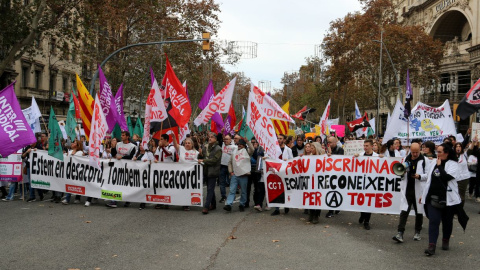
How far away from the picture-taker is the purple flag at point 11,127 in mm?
9070

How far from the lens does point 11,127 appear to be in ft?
30.2

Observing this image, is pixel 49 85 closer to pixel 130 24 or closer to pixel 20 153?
pixel 130 24

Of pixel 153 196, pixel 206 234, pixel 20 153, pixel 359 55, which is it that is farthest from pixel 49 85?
pixel 206 234

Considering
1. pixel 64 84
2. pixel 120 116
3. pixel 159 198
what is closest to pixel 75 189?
pixel 159 198

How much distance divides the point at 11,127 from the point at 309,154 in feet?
18.8

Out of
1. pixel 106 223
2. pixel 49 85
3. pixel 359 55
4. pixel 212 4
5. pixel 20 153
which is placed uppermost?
pixel 212 4

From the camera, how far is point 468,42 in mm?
43469

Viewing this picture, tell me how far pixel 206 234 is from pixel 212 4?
28046 millimetres

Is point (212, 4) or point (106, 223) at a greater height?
point (212, 4)

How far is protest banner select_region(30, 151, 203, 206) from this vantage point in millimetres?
10445

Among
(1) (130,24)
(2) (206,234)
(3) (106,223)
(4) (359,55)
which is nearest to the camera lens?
(2) (206,234)

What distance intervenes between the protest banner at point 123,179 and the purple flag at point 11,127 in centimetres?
216

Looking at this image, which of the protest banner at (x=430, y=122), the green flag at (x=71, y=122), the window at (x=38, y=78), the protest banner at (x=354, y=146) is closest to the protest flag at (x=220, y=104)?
the protest banner at (x=430, y=122)

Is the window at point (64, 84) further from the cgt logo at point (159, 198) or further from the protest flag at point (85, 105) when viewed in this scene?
the cgt logo at point (159, 198)
